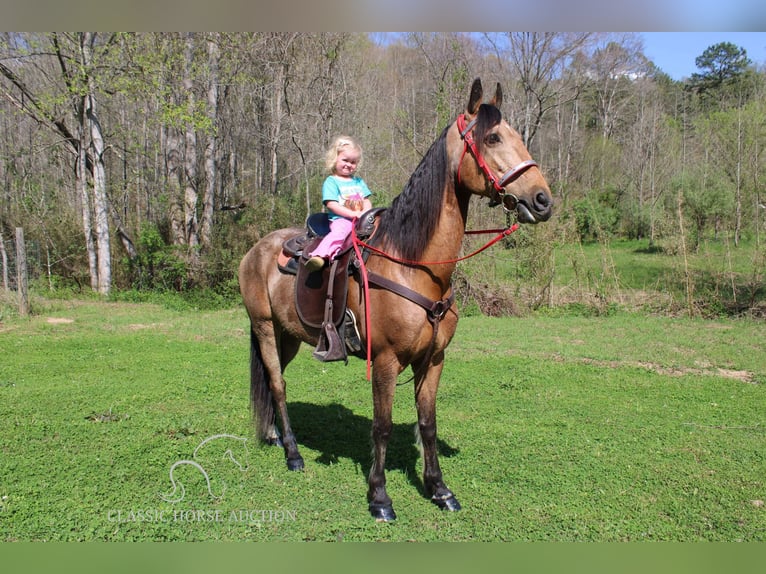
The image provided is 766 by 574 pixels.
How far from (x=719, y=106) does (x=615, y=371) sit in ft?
93.1

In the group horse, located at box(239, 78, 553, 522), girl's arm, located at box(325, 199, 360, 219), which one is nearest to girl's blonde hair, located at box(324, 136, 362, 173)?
girl's arm, located at box(325, 199, 360, 219)

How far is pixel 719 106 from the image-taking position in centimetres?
2842

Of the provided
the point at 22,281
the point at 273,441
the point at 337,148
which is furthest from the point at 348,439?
the point at 22,281

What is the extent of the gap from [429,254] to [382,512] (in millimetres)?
1800

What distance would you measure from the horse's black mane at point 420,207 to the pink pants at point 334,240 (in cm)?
43

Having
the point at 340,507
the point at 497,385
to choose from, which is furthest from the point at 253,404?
the point at 497,385

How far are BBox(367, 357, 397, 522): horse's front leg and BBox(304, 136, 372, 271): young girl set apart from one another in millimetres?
905

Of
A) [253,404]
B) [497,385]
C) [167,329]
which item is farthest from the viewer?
[167,329]

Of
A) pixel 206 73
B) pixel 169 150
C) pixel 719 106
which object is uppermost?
pixel 719 106

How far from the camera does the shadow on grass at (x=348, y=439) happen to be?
4488 mm

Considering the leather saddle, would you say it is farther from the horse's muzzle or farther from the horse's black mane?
the horse's muzzle

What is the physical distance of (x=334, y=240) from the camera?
12.7 feet

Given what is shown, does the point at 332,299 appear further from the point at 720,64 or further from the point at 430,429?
the point at 720,64

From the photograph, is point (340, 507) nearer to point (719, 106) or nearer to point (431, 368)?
point (431, 368)
